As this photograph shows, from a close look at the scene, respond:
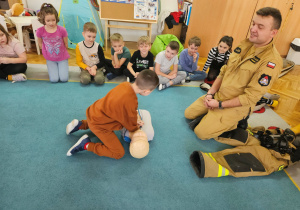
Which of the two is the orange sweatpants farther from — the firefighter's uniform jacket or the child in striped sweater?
the child in striped sweater

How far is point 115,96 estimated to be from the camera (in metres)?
1.48

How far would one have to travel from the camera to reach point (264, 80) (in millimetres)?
1684

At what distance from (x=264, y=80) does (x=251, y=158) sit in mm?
Answer: 715

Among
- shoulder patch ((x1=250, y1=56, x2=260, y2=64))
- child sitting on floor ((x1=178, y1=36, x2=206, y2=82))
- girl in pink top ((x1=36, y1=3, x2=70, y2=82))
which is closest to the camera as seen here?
shoulder patch ((x1=250, y1=56, x2=260, y2=64))

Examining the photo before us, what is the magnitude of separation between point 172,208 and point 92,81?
2219 mm

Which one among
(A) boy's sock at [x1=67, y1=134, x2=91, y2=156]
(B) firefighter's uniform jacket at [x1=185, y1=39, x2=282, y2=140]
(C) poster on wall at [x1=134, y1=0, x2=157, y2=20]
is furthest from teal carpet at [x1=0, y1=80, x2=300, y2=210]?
(C) poster on wall at [x1=134, y1=0, x2=157, y2=20]

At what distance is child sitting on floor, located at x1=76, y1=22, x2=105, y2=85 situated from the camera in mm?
2833

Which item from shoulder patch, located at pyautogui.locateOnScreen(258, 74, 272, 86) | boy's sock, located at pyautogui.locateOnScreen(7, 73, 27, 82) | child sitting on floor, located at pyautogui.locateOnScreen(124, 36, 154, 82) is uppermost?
shoulder patch, located at pyautogui.locateOnScreen(258, 74, 272, 86)

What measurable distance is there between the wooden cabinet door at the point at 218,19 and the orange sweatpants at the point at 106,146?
357cm

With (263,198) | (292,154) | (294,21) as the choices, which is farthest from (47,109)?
(294,21)

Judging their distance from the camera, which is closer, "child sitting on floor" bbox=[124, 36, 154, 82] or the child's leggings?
the child's leggings

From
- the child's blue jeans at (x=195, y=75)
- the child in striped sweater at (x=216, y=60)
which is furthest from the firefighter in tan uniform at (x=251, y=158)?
the child's blue jeans at (x=195, y=75)

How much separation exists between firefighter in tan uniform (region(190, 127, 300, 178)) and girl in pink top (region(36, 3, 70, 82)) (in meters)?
2.23

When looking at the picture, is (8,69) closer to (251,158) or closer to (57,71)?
(57,71)
